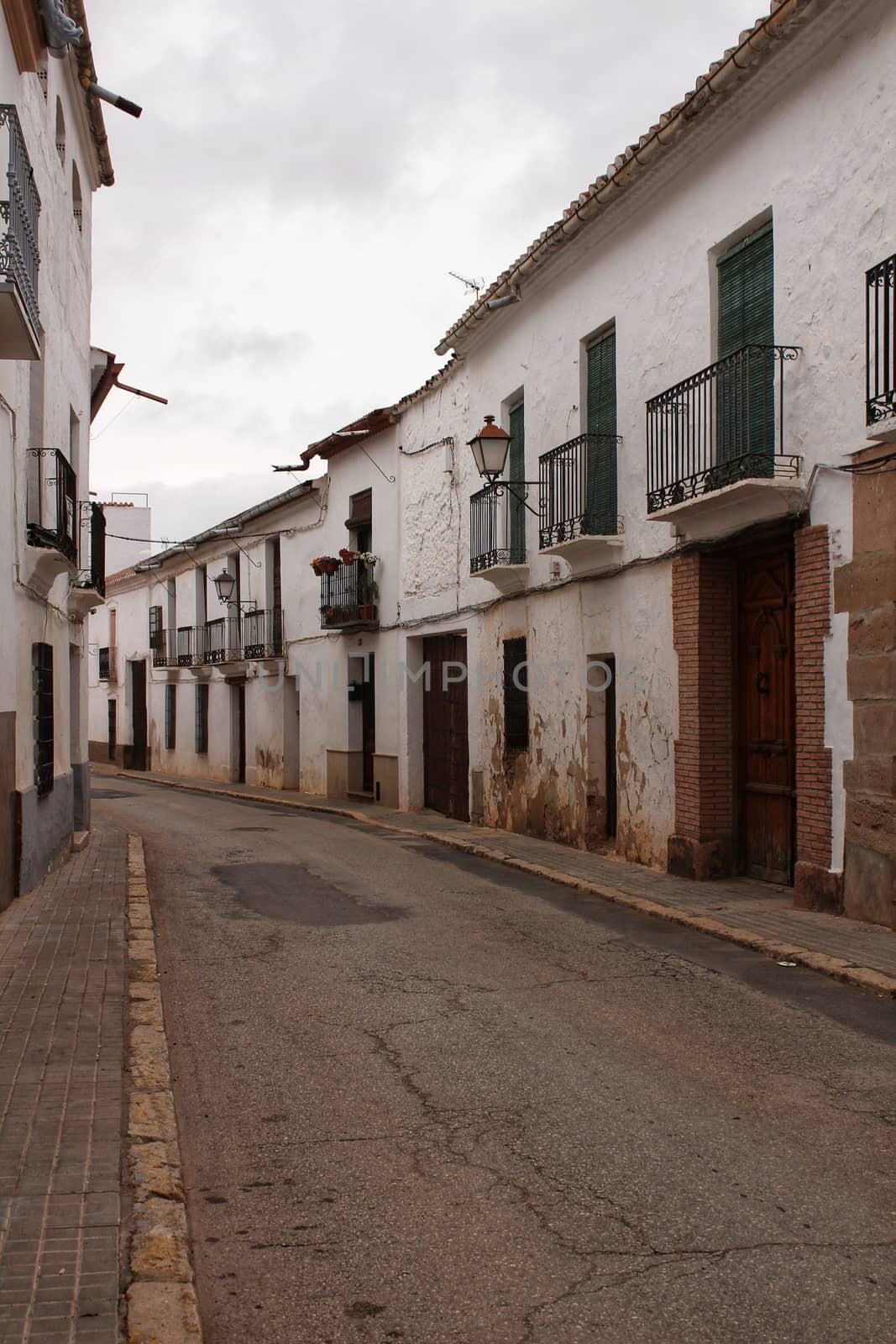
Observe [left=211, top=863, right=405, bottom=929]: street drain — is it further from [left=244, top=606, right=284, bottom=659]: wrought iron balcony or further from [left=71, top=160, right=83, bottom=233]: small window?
[left=244, top=606, right=284, bottom=659]: wrought iron balcony

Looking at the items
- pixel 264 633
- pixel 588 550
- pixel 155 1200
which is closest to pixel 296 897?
pixel 588 550

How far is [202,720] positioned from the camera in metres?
30.1

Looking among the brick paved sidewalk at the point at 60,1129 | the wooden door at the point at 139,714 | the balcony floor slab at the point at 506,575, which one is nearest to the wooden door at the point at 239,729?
the wooden door at the point at 139,714

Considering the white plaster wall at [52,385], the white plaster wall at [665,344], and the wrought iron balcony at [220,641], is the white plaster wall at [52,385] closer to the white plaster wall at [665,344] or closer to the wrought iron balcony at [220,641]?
the white plaster wall at [665,344]

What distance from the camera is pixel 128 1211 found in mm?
3480

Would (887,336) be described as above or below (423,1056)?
above

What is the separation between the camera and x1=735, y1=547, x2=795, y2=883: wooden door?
31.4ft

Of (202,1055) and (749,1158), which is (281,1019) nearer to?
(202,1055)

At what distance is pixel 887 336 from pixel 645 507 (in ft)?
12.5

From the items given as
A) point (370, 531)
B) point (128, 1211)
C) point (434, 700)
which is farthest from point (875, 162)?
point (370, 531)

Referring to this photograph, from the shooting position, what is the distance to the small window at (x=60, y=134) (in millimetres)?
11844

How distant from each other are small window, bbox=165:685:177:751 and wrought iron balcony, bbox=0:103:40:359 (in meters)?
24.4

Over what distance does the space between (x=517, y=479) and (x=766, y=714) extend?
5753 millimetres

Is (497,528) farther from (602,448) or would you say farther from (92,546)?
(92,546)
